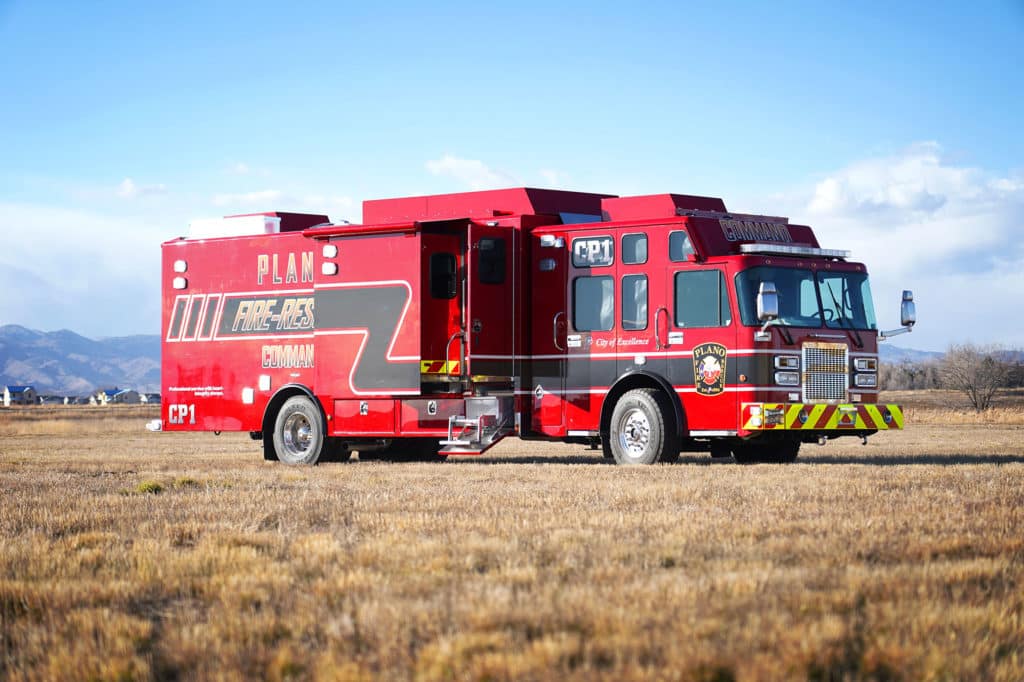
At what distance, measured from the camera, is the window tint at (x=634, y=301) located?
18250 mm

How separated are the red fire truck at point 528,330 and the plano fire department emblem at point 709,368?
Answer: 23 millimetres

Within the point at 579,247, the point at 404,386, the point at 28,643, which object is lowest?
the point at 28,643

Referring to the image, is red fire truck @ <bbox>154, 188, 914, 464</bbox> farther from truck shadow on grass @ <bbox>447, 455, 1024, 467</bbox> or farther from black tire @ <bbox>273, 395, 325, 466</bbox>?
truck shadow on grass @ <bbox>447, 455, 1024, 467</bbox>

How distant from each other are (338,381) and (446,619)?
541 inches

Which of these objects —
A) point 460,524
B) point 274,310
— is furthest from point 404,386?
point 460,524

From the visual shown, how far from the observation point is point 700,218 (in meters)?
17.9

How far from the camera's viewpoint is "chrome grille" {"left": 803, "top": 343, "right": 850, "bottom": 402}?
17.6 m

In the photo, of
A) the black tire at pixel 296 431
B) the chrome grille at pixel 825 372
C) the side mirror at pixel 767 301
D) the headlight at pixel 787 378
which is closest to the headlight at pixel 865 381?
the chrome grille at pixel 825 372

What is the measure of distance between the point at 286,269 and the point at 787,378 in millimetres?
7857

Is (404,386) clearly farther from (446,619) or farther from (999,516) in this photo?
(446,619)

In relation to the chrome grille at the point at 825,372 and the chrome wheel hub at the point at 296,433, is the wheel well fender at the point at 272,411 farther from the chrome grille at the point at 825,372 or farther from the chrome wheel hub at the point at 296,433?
the chrome grille at the point at 825,372

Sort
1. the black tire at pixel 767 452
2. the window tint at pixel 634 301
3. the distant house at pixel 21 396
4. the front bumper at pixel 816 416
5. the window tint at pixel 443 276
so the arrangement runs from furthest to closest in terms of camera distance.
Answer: the distant house at pixel 21 396
the black tire at pixel 767 452
the window tint at pixel 443 276
the window tint at pixel 634 301
the front bumper at pixel 816 416

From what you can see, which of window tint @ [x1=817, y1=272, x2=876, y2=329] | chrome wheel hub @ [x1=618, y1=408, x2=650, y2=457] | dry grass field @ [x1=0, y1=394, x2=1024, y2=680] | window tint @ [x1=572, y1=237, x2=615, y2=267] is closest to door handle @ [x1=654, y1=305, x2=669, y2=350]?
chrome wheel hub @ [x1=618, y1=408, x2=650, y2=457]

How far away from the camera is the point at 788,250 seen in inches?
708
